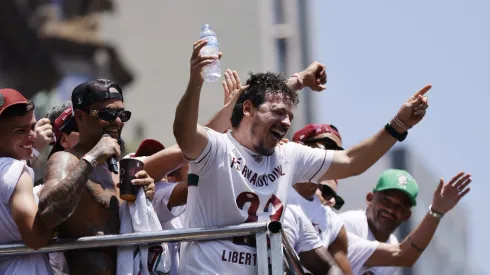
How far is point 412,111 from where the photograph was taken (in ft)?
28.2

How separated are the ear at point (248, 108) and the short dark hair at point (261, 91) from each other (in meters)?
0.02

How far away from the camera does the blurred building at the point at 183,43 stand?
3444 cm

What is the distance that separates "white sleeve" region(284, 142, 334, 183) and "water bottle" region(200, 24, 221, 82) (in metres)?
0.73

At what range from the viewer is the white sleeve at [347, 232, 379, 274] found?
1030cm

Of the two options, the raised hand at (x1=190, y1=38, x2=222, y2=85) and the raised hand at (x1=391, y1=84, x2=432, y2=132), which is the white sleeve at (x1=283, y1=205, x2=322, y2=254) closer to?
the raised hand at (x1=391, y1=84, x2=432, y2=132)

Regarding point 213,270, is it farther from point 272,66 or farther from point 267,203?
point 272,66

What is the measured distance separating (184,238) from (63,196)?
71 cm

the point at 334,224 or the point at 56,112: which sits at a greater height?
the point at 56,112

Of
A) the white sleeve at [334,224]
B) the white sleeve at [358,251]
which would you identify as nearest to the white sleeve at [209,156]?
the white sleeve at [334,224]

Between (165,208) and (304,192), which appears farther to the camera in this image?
Answer: (304,192)

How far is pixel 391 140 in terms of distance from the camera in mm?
8625

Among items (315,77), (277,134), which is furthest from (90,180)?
(315,77)

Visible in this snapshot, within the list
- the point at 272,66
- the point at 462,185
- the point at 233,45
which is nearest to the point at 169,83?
the point at 233,45

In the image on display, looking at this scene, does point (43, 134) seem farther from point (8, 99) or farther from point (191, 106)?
point (191, 106)
